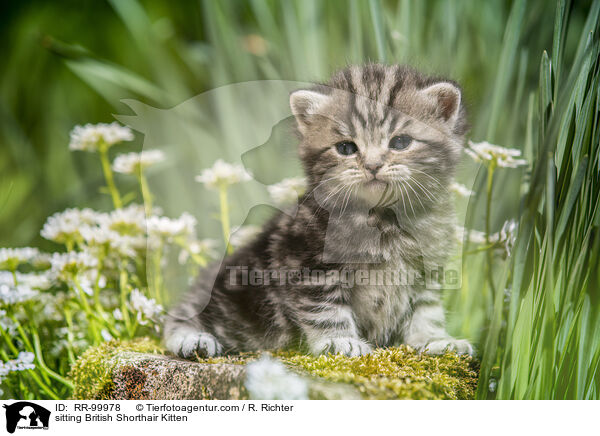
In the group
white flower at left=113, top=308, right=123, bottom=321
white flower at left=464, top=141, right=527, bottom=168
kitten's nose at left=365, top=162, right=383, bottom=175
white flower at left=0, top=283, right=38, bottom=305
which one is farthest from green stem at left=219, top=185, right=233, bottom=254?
white flower at left=464, top=141, right=527, bottom=168

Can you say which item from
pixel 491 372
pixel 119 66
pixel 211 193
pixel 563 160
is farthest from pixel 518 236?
pixel 119 66

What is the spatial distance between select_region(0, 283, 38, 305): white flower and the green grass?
15cm

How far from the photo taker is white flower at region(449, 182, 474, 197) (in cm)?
130

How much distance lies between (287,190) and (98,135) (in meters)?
0.61

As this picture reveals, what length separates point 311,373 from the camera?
3.79 ft

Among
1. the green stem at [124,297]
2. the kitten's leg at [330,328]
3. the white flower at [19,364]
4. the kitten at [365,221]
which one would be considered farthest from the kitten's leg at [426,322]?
the white flower at [19,364]

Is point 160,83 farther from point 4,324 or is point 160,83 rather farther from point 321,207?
point 4,324

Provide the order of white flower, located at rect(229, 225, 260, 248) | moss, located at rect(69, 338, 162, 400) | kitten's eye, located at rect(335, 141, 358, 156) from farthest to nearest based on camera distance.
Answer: white flower, located at rect(229, 225, 260, 248)
moss, located at rect(69, 338, 162, 400)
kitten's eye, located at rect(335, 141, 358, 156)

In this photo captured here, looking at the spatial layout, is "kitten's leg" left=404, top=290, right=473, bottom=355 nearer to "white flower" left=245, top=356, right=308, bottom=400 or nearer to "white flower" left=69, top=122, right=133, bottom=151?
"white flower" left=245, top=356, right=308, bottom=400

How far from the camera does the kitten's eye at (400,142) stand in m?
1.21

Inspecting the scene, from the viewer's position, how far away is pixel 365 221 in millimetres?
1261
